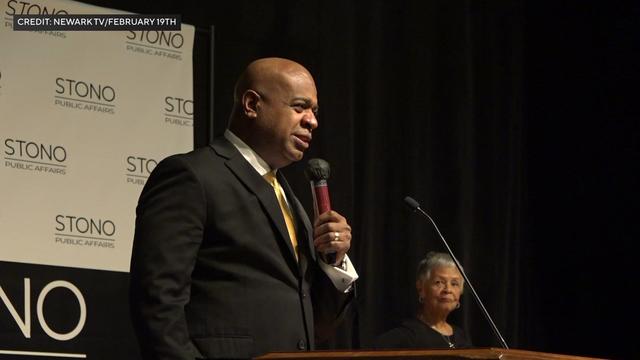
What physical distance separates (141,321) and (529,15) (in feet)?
14.5

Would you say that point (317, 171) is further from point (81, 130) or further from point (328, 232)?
point (81, 130)

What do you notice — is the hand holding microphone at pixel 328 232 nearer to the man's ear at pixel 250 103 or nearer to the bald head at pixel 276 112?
the bald head at pixel 276 112

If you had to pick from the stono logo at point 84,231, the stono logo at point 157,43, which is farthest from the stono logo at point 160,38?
the stono logo at point 84,231

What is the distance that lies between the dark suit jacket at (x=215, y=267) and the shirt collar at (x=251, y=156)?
55mm

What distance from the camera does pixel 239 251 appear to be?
2697 mm

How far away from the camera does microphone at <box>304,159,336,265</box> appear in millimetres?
2775

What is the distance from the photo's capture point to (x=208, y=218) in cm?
271

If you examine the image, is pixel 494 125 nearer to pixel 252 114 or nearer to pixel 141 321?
pixel 252 114

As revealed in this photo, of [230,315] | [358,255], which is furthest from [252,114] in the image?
[358,255]

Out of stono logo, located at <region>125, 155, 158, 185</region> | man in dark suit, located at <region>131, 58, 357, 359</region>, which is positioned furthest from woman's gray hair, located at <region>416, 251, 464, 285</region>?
man in dark suit, located at <region>131, 58, 357, 359</region>

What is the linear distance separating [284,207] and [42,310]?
6.16ft

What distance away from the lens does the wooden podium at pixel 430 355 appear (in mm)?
2094

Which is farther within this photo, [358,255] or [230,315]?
[358,255]

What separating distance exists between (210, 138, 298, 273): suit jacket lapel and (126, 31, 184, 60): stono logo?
2015 mm
